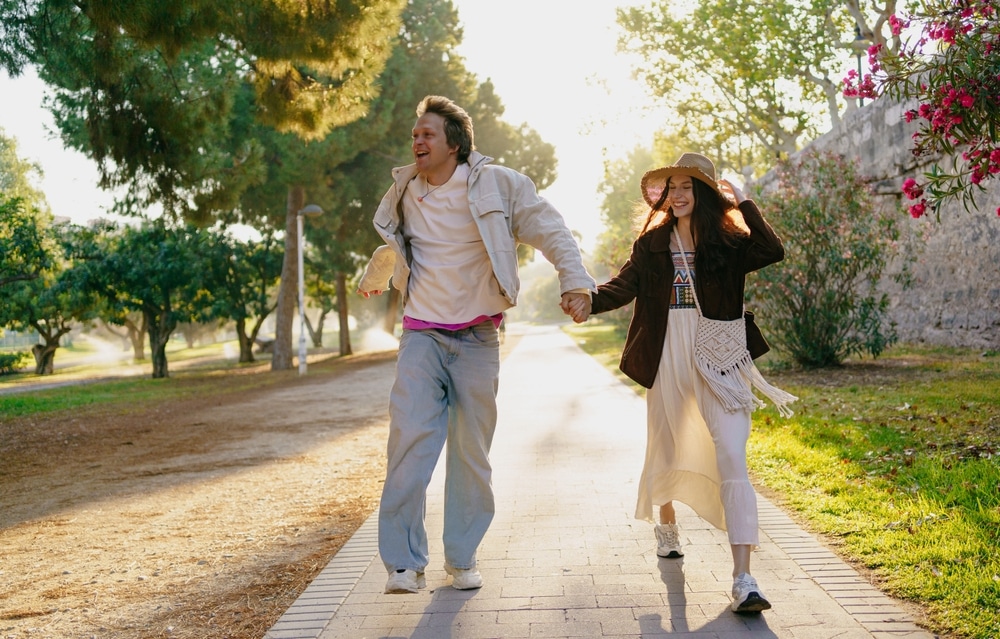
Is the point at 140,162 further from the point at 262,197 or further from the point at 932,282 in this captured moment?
the point at 262,197

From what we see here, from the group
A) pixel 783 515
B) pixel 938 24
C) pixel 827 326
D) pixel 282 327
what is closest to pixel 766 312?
pixel 827 326

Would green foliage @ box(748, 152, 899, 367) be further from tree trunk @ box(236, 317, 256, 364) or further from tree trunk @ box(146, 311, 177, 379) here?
tree trunk @ box(236, 317, 256, 364)

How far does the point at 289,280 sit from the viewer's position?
2673cm

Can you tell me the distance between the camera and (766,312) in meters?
13.9

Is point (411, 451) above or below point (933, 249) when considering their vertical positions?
below

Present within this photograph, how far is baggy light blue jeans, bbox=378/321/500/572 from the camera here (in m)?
4.13

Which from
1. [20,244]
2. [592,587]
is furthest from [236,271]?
[592,587]

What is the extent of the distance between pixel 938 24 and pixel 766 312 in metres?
7.66

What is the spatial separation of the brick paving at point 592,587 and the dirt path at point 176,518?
37cm

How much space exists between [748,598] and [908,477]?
2.81m

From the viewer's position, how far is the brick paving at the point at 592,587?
12.2 ft

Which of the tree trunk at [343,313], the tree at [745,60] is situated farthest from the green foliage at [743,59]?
the tree trunk at [343,313]

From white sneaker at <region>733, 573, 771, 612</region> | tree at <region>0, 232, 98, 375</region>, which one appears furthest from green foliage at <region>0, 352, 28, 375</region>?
white sneaker at <region>733, 573, 771, 612</region>

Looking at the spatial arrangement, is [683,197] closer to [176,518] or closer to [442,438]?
[442,438]
